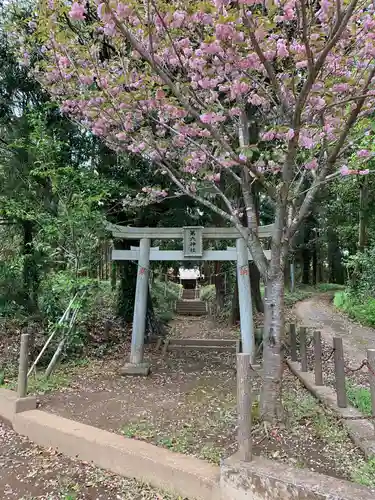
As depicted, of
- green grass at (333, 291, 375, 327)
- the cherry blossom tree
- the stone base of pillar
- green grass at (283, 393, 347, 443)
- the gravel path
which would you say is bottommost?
the gravel path

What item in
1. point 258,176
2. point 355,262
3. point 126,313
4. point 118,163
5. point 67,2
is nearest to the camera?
point 258,176

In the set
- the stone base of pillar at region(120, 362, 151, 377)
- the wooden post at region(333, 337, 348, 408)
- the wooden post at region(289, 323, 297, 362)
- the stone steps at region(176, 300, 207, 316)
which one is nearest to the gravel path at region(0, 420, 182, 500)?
the wooden post at region(333, 337, 348, 408)

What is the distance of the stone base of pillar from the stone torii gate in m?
0.04

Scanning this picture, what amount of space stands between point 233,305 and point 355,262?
469 centimetres

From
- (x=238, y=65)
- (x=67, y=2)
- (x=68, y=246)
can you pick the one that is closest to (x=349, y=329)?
(x=68, y=246)

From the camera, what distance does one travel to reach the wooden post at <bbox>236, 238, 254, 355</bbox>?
23.5 ft

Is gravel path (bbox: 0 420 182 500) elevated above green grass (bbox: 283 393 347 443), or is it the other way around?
green grass (bbox: 283 393 347 443)

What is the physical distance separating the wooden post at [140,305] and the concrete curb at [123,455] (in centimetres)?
271

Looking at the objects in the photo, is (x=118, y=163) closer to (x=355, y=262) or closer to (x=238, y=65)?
(x=238, y=65)

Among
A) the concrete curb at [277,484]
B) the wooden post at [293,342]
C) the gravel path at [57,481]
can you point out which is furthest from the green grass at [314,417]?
the wooden post at [293,342]

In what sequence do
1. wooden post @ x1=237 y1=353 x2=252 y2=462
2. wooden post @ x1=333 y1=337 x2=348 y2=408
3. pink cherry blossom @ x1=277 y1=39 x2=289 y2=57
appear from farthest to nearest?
wooden post @ x1=333 y1=337 x2=348 y2=408 → pink cherry blossom @ x1=277 y1=39 x2=289 y2=57 → wooden post @ x1=237 y1=353 x2=252 y2=462

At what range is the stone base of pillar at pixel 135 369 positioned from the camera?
22.7ft

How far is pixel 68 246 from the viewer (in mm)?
6418

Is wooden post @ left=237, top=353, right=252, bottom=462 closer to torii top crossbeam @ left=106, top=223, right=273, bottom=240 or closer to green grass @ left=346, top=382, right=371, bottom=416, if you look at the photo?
green grass @ left=346, top=382, right=371, bottom=416
